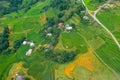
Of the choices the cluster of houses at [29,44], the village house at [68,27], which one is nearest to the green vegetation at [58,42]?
the village house at [68,27]

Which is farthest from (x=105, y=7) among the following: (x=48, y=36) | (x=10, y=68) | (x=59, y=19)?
(x=10, y=68)

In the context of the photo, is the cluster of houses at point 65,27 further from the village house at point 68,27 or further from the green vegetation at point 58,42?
the green vegetation at point 58,42

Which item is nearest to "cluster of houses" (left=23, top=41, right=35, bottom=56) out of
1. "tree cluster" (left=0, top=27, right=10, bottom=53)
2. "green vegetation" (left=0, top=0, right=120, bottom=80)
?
"green vegetation" (left=0, top=0, right=120, bottom=80)

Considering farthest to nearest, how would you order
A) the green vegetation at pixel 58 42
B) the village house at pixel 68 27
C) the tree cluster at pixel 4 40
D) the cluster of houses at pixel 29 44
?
the tree cluster at pixel 4 40, the village house at pixel 68 27, the cluster of houses at pixel 29 44, the green vegetation at pixel 58 42

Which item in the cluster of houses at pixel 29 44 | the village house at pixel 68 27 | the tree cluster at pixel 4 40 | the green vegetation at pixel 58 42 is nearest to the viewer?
the green vegetation at pixel 58 42

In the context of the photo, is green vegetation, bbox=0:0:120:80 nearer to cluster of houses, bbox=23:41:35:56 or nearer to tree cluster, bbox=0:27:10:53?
tree cluster, bbox=0:27:10:53

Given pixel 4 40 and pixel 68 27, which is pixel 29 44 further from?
pixel 68 27

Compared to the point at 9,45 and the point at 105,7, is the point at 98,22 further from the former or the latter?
the point at 9,45

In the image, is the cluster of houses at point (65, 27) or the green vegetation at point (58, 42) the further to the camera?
the cluster of houses at point (65, 27)

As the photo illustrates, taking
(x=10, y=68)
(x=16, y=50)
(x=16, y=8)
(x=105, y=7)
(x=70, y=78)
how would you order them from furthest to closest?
(x=16, y=8) → (x=105, y=7) → (x=16, y=50) → (x=10, y=68) → (x=70, y=78)

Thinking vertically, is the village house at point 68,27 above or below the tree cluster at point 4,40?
above

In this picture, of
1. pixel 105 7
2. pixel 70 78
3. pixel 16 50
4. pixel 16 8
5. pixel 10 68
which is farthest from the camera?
pixel 16 8
